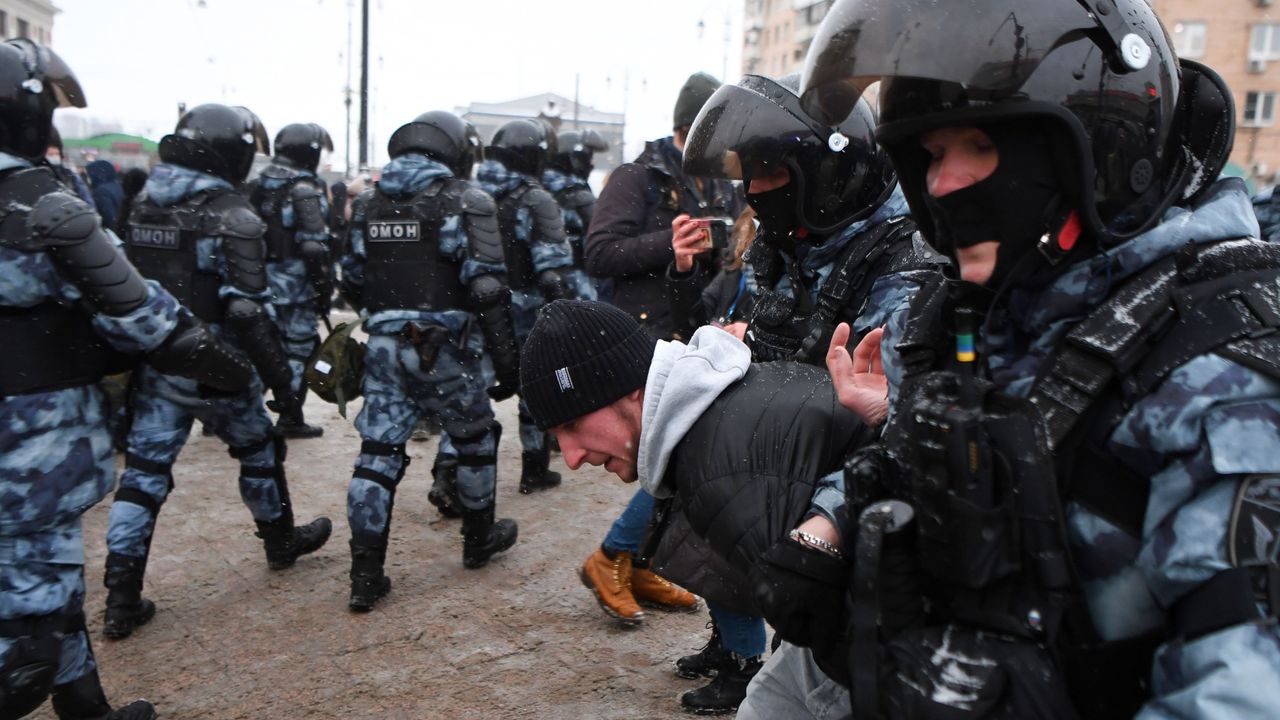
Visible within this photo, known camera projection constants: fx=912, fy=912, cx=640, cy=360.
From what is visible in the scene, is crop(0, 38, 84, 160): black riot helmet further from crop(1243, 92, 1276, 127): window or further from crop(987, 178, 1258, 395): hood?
crop(1243, 92, 1276, 127): window

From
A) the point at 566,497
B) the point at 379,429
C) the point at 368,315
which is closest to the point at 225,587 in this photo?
the point at 379,429

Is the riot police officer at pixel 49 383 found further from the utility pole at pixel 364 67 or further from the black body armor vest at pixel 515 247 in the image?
the utility pole at pixel 364 67

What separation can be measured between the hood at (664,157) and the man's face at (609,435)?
2.99 meters

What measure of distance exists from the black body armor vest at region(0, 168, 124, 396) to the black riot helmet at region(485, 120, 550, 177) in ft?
10.6

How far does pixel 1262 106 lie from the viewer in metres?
34.8

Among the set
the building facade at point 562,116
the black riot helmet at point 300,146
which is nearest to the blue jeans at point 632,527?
the black riot helmet at point 300,146

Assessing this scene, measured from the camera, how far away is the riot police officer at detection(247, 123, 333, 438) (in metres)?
7.48

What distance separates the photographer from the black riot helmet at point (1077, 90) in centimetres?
129

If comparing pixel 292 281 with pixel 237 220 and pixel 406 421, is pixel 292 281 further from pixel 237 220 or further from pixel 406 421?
pixel 406 421

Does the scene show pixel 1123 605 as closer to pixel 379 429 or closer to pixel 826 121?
pixel 826 121

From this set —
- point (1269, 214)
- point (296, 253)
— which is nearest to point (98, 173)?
point (296, 253)

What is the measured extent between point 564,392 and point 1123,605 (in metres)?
1.25

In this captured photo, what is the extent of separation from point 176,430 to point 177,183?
1.33 m

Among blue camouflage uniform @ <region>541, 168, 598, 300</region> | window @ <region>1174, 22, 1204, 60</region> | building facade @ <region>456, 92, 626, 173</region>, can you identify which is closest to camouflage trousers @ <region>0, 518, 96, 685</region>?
blue camouflage uniform @ <region>541, 168, 598, 300</region>
